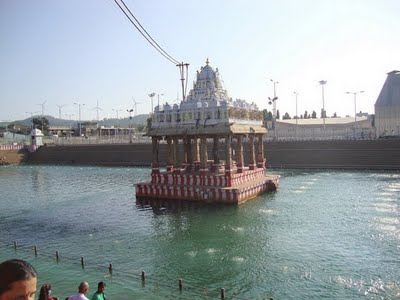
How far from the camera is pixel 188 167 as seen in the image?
3831 cm

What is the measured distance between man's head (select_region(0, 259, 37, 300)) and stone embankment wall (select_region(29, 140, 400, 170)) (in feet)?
185

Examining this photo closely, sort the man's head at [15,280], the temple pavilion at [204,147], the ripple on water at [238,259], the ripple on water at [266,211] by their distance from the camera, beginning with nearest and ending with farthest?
the man's head at [15,280], the ripple on water at [238,259], the ripple on water at [266,211], the temple pavilion at [204,147]

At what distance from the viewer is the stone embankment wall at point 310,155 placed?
56531mm

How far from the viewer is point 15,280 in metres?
3.62

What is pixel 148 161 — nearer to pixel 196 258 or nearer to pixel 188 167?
pixel 188 167

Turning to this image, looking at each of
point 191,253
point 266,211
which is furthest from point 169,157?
point 191,253

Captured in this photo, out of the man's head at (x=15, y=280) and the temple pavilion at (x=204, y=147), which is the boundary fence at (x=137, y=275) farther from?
the temple pavilion at (x=204, y=147)

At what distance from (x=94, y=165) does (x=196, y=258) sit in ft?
207

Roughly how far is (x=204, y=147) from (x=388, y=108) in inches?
2252

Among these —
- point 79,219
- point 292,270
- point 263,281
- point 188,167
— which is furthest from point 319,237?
point 188,167

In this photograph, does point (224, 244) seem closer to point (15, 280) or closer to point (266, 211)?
point (266, 211)

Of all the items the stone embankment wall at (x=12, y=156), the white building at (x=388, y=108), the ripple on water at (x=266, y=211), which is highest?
the white building at (x=388, y=108)

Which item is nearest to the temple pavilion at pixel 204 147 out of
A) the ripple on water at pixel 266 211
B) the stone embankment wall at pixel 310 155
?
the ripple on water at pixel 266 211

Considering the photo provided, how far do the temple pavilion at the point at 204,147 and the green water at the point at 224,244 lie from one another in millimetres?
1726
